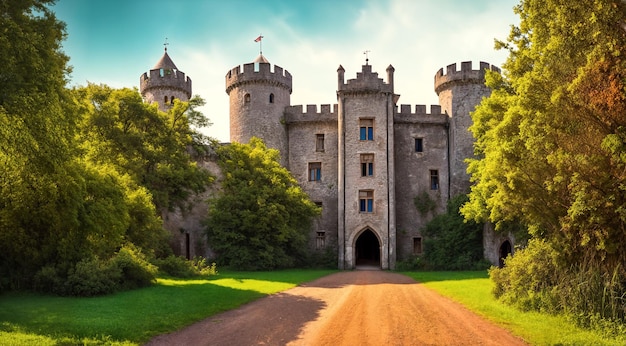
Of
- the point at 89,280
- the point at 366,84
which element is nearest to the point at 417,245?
the point at 366,84

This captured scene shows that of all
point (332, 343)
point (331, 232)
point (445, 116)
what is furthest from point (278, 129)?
point (332, 343)

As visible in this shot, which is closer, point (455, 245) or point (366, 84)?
point (455, 245)

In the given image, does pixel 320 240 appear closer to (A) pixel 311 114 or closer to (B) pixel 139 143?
(A) pixel 311 114

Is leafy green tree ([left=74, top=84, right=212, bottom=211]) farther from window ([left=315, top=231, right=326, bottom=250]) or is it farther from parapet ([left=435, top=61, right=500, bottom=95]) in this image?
parapet ([left=435, top=61, right=500, bottom=95])

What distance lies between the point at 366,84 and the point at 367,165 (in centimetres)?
535

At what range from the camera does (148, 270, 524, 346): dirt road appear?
973cm

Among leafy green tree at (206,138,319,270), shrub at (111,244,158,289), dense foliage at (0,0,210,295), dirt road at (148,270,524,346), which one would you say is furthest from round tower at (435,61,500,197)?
shrub at (111,244,158,289)

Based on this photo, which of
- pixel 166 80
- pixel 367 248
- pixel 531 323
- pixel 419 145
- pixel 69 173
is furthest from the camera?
pixel 367 248

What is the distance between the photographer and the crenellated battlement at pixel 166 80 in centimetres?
3716

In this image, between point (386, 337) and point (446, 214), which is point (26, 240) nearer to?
point (386, 337)

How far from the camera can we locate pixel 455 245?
98.6 feet

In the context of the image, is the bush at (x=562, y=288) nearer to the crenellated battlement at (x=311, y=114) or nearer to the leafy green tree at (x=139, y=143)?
the leafy green tree at (x=139, y=143)

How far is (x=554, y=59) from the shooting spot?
11852 mm

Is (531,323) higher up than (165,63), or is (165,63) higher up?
(165,63)
